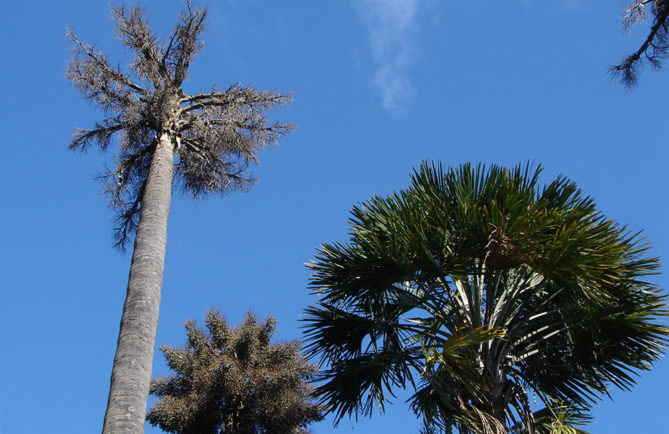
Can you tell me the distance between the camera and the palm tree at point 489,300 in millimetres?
8641

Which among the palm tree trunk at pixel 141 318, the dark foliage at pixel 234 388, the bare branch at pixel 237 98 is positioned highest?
the bare branch at pixel 237 98

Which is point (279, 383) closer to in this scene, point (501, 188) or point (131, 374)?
point (501, 188)

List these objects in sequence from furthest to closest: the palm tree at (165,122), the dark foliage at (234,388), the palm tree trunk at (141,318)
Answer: the dark foliage at (234,388)
the palm tree at (165,122)
the palm tree trunk at (141,318)

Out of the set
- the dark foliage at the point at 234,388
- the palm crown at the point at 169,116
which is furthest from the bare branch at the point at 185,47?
the dark foliage at the point at 234,388

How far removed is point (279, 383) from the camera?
52.2 ft

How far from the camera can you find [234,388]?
615 inches

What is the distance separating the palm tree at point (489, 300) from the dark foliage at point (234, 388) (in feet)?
19.9

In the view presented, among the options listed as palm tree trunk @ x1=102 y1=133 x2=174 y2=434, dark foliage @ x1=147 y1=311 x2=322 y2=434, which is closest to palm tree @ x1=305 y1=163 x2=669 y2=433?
palm tree trunk @ x1=102 y1=133 x2=174 y2=434

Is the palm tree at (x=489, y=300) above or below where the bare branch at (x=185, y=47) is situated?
below

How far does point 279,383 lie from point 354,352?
6.14m

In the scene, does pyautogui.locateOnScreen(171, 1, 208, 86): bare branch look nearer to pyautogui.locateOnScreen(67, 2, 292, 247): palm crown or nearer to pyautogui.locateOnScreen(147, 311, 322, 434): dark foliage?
pyautogui.locateOnScreen(67, 2, 292, 247): palm crown

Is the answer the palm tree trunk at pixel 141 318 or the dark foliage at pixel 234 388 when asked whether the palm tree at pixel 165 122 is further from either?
the dark foliage at pixel 234 388

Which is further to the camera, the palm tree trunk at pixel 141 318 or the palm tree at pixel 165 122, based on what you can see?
the palm tree at pixel 165 122

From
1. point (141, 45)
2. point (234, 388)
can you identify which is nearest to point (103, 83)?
point (141, 45)
